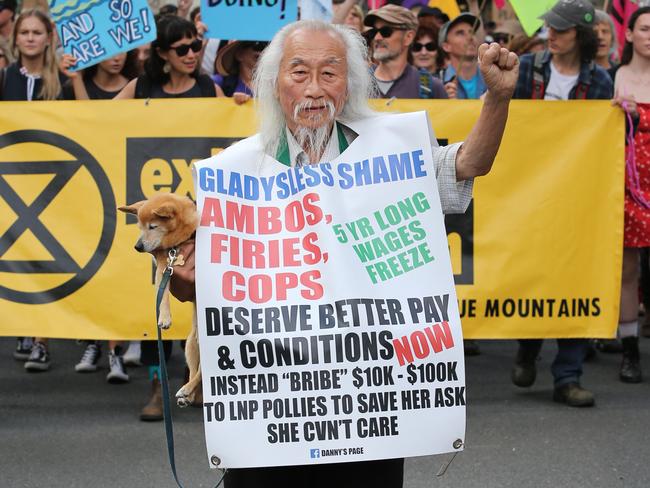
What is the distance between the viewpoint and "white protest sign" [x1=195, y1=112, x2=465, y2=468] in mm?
2691

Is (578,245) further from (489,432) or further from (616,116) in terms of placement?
(489,432)

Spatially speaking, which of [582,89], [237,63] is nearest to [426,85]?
[582,89]

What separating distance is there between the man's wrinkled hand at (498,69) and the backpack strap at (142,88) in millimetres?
4283

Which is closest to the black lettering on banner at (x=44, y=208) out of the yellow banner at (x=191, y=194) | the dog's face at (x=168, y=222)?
the yellow banner at (x=191, y=194)

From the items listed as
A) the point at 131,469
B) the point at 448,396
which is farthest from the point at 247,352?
the point at 131,469

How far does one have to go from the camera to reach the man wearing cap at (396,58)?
691 centimetres

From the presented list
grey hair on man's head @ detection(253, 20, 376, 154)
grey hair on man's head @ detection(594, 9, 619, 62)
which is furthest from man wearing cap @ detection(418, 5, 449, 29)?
grey hair on man's head @ detection(253, 20, 376, 154)

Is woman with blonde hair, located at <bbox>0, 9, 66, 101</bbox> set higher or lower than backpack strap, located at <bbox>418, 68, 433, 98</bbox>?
higher

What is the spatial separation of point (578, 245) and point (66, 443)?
Answer: 2859 millimetres

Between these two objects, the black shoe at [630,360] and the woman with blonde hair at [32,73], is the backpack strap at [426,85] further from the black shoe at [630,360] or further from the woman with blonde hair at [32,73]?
the woman with blonde hair at [32,73]

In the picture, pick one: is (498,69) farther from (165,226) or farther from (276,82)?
(165,226)

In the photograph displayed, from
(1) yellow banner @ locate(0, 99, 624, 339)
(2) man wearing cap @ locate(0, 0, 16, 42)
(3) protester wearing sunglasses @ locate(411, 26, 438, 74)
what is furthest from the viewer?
(2) man wearing cap @ locate(0, 0, 16, 42)

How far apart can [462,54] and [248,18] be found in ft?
8.93

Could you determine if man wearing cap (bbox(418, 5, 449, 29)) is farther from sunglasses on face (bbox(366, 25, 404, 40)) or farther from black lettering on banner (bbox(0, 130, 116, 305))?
black lettering on banner (bbox(0, 130, 116, 305))
